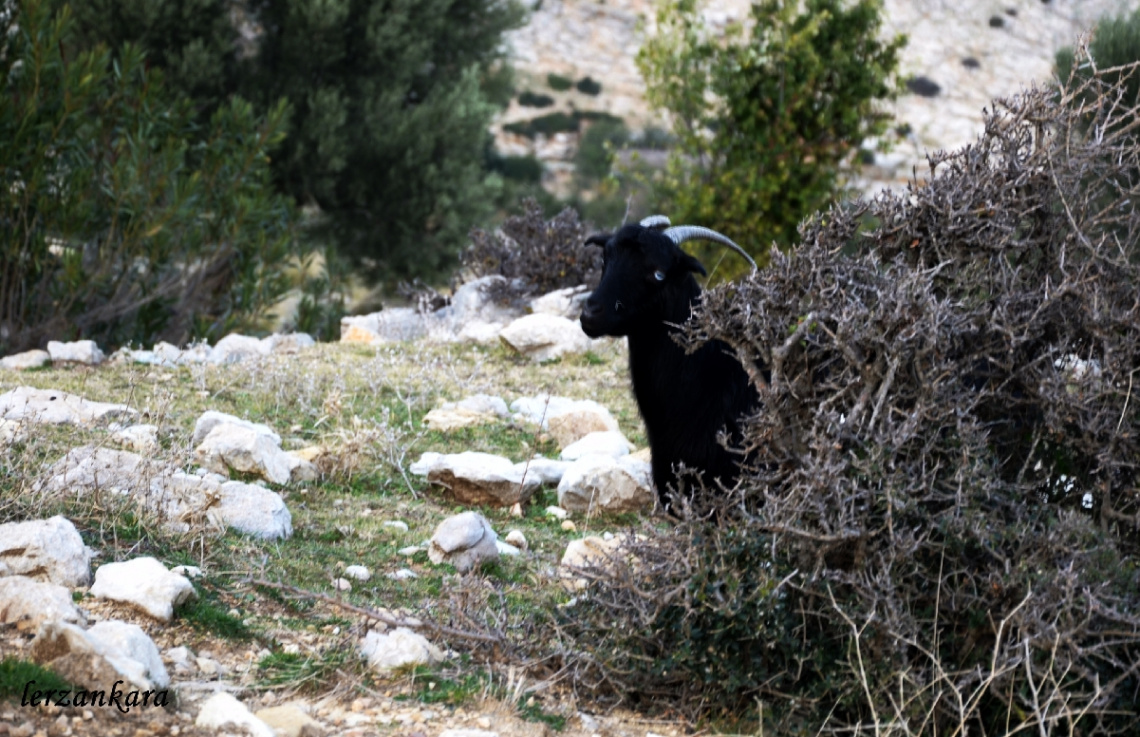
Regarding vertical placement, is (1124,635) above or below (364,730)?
above

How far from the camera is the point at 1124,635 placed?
324cm

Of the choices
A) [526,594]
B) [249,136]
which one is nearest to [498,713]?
[526,594]

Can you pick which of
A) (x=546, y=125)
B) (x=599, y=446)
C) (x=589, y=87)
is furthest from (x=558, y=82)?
(x=599, y=446)

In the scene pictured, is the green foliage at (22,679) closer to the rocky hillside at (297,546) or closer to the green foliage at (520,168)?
the rocky hillside at (297,546)

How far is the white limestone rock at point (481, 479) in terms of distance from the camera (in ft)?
19.4

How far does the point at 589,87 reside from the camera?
148 ft

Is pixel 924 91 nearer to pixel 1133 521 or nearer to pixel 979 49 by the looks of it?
pixel 979 49

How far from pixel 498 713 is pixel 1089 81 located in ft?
9.73

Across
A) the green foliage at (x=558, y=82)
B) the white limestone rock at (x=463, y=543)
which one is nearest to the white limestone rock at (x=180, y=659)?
the white limestone rock at (x=463, y=543)

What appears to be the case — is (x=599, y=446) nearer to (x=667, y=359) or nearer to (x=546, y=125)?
(x=667, y=359)

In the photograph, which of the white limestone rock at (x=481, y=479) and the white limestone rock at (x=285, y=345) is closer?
the white limestone rock at (x=481, y=479)

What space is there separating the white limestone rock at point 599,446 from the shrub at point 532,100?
3876 centimetres

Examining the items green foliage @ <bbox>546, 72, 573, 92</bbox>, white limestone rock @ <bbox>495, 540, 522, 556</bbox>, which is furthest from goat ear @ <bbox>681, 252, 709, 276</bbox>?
green foliage @ <bbox>546, 72, 573, 92</bbox>

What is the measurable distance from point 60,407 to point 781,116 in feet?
37.8
